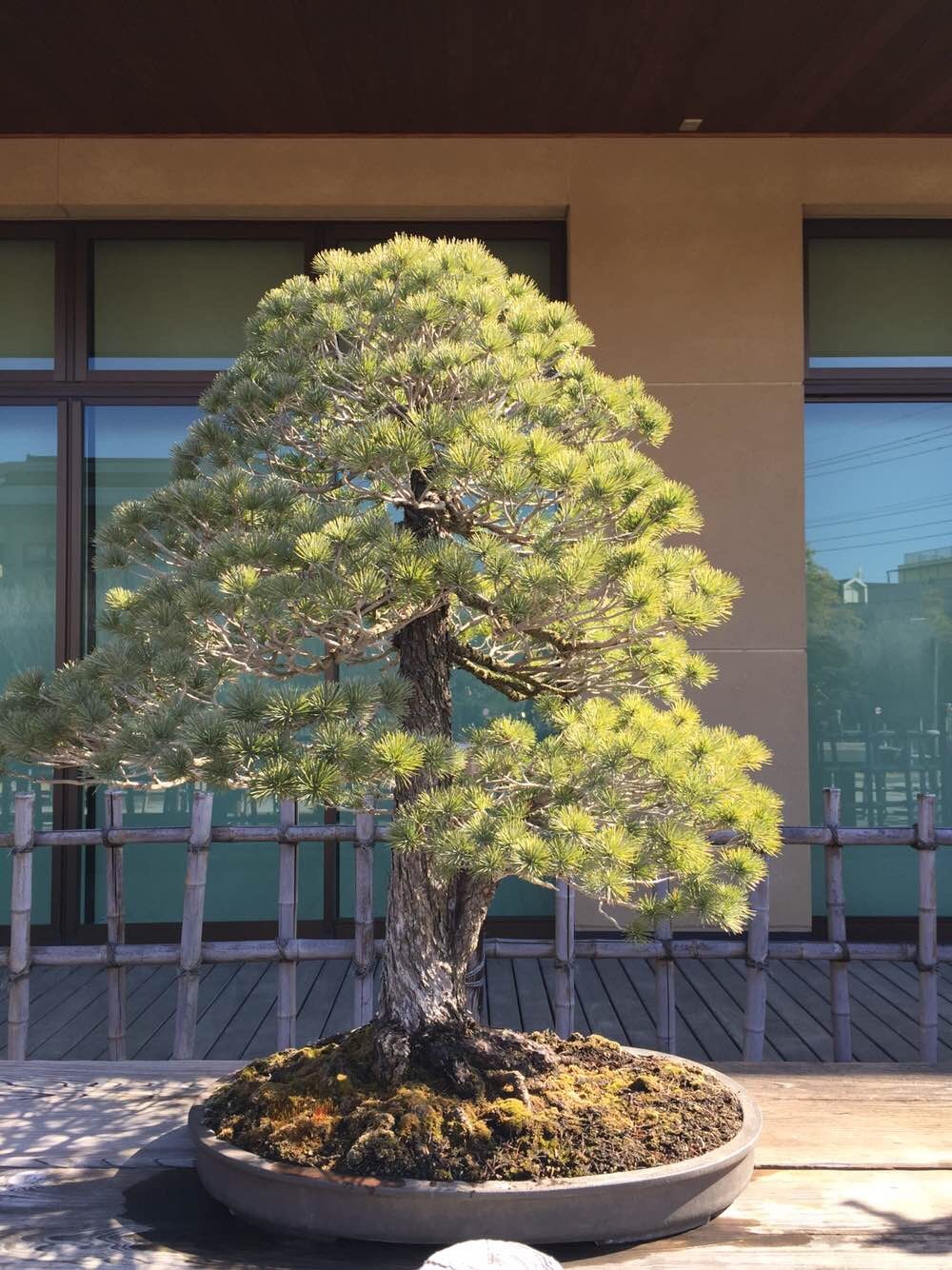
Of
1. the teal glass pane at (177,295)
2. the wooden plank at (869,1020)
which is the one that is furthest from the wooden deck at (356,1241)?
the teal glass pane at (177,295)

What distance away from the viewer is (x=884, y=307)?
4.14m

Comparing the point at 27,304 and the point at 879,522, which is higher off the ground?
the point at 27,304

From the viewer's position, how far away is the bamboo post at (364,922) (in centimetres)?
246

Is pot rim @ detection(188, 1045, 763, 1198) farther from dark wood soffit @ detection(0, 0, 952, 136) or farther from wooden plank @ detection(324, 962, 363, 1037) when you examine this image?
dark wood soffit @ detection(0, 0, 952, 136)

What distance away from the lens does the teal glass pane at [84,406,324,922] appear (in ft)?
13.1

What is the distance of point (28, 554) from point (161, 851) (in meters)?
1.20

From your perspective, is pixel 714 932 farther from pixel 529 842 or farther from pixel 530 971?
pixel 529 842

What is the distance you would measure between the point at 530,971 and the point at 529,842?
2.55 m

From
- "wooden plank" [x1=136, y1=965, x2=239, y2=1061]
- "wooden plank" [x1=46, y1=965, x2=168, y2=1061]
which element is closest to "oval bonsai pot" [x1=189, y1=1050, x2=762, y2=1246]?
"wooden plank" [x1=136, y1=965, x2=239, y2=1061]

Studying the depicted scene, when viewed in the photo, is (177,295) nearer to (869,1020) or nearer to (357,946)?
(357,946)

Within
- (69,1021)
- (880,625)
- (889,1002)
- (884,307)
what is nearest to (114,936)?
(69,1021)

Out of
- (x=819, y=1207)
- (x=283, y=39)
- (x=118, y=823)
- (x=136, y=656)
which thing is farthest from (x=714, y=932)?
(x=283, y=39)

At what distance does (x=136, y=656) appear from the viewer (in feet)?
4.52

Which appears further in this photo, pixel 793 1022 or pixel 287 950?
pixel 793 1022
